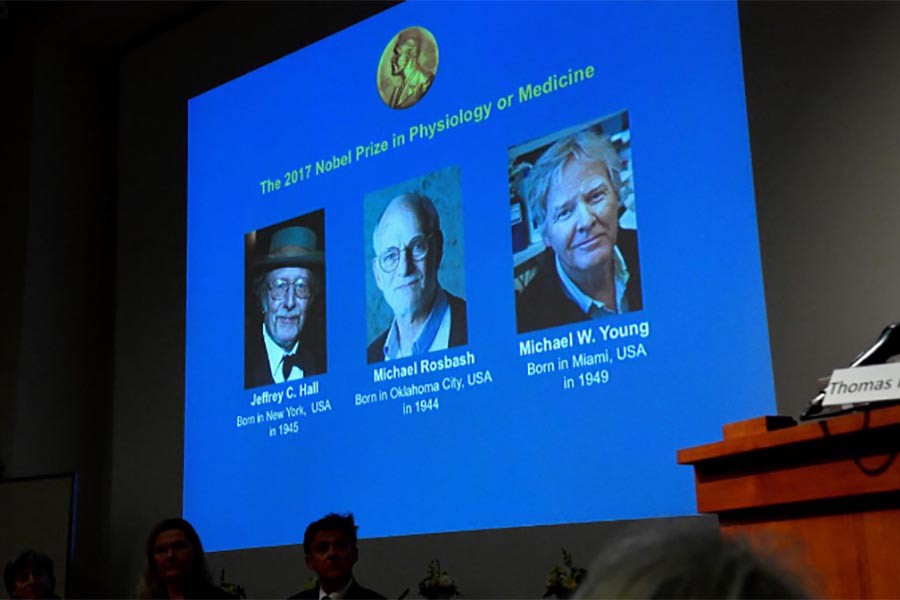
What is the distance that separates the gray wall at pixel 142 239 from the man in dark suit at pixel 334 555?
537mm

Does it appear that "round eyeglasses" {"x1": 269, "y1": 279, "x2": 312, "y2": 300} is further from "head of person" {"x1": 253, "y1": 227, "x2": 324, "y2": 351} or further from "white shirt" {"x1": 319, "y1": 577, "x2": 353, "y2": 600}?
"white shirt" {"x1": 319, "y1": 577, "x2": 353, "y2": 600}

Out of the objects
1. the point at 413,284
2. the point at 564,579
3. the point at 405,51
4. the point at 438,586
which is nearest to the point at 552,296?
the point at 413,284

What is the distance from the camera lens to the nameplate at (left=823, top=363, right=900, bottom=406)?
1.40m

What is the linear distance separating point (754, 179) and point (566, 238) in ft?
2.09

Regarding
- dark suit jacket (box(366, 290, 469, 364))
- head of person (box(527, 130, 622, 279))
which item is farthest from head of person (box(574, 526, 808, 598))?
dark suit jacket (box(366, 290, 469, 364))

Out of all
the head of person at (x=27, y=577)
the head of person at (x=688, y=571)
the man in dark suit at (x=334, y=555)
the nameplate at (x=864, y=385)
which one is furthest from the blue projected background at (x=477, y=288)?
the head of person at (x=688, y=571)

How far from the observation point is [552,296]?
356 centimetres

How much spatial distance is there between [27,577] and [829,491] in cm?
341

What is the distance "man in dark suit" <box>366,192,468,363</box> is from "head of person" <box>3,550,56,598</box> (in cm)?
144

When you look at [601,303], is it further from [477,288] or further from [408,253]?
[408,253]

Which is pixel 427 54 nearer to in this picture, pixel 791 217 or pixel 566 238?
pixel 566 238

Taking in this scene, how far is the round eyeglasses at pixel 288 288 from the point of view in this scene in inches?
172

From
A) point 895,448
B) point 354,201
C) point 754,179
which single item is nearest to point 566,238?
point 754,179

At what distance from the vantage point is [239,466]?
175 inches
